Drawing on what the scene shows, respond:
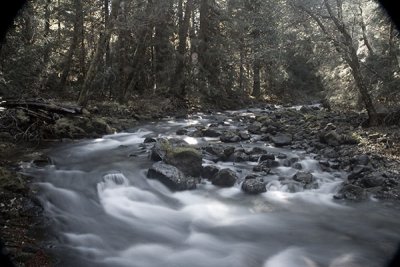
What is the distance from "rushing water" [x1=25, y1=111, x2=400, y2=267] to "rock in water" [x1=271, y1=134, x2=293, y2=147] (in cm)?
327

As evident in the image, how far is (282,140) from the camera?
14.6 metres

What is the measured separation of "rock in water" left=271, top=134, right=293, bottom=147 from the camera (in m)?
14.4

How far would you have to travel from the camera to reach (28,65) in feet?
45.8

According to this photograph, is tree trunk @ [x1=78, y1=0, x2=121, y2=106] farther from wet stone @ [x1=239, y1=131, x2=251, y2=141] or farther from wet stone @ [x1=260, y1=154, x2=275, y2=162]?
wet stone @ [x1=260, y1=154, x2=275, y2=162]

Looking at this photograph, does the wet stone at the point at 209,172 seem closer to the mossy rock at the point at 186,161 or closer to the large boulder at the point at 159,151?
the mossy rock at the point at 186,161

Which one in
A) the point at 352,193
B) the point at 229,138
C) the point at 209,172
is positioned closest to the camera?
the point at 352,193

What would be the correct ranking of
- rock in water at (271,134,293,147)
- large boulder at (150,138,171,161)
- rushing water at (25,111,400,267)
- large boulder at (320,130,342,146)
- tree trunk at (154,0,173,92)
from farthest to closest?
tree trunk at (154,0,173,92) → rock in water at (271,134,293,147) → large boulder at (320,130,342,146) → large boulder at (150,138,171,161) → rushing water at (25,111,400,267)

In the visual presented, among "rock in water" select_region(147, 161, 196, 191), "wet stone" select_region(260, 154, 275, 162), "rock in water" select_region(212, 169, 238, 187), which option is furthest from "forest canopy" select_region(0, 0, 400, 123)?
"rock in water" select_region(212, 169, 238, 187)

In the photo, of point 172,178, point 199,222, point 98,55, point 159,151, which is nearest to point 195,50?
Answer: point 98,55

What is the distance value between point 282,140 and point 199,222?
7.19 meters

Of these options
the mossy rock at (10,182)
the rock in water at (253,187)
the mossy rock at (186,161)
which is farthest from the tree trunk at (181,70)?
the mossy rock at (10,182)

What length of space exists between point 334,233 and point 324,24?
11155 mm

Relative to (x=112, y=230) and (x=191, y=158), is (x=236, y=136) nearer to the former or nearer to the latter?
(x=191, y=158)

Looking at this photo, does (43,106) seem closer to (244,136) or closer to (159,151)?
(159,151)
